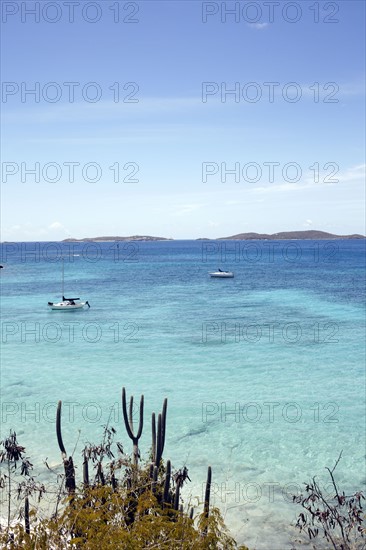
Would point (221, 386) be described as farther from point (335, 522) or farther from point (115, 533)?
point (115, 533)

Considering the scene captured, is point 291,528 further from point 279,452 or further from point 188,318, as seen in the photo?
point 188,318

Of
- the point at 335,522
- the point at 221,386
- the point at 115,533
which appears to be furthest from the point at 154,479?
the point at 221,386

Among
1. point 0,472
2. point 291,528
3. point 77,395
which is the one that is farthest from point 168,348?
point 291,528

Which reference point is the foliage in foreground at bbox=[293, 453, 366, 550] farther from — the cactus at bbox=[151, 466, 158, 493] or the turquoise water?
the cactus at bbox=[151, 466, 158, 493]

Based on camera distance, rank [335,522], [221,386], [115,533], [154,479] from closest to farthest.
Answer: [115,533] < [154,479] < [335,522] < [221,386]

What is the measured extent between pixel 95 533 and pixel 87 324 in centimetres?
3420

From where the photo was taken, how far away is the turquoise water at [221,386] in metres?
16.8

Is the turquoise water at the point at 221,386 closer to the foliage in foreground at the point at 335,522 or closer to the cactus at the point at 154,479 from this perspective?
Answer: the foliage in foreground at the point at 335,522

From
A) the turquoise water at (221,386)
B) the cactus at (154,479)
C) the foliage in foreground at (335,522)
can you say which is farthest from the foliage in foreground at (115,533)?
the turquoise water at (221,386)

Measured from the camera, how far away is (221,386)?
2567 cm

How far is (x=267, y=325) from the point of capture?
131 ft

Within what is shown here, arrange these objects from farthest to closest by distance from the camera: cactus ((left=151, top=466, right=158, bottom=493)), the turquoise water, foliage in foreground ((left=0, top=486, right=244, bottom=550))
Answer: the turquoise water < cactus ((left=151, top=466, right=158, bottom=493)) < foliage in foreground ((left=0, top=486, right=244, bottom=550))

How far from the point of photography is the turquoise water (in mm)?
16828

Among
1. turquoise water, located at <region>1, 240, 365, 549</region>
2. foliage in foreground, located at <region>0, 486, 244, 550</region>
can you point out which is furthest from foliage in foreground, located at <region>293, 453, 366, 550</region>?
foliage in foreground, located at <region>0, 486, 244, 550</region>
